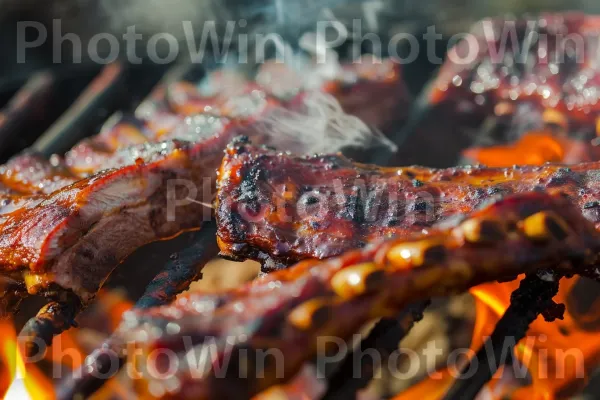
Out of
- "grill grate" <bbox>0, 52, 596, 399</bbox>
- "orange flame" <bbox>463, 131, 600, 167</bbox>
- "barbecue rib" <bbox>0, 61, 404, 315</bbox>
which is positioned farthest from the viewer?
"orange flame" <bbox>463, 131, 600, 167</bbox>

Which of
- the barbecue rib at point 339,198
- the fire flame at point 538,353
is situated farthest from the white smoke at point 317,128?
the fire flame at point 538,353

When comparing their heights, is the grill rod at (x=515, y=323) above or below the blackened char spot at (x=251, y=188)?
below

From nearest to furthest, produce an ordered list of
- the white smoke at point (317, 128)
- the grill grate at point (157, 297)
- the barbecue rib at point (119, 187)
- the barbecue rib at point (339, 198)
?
the grill grate at point (157, 297), the barbecue rib at point (339, 198), the barbecue rib at point (119, 187), the white smoke at point (317, 128)

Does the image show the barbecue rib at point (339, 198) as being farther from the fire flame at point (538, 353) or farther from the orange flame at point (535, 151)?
the orange flame at point (535, 151)

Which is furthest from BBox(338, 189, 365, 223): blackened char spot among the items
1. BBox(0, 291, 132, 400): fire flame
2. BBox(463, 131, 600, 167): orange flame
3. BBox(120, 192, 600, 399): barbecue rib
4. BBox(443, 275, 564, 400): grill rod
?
BBox(463, 131, 600, 167): orange flame

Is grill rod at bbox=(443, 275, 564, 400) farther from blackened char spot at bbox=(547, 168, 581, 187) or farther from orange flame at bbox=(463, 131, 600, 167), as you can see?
orange flame at bbox=(463, 131, 600, 167)

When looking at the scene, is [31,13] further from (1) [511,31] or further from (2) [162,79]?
(1) [511,31]

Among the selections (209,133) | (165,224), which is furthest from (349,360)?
(209,133)
